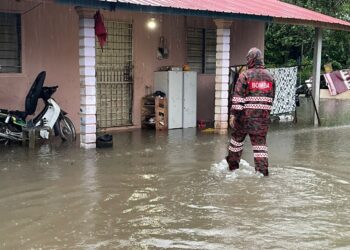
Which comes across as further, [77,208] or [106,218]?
[77,208]

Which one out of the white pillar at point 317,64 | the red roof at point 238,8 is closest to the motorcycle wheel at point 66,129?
the red roof at point 238,8

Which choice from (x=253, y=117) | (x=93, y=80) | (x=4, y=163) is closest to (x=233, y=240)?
(x=253, y=117)

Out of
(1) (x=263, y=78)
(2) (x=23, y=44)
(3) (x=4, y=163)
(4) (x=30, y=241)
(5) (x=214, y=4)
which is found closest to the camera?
(4) (x=30, y=241)

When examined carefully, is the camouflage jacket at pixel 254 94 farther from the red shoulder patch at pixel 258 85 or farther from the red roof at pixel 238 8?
the red roof at pixel 238 8

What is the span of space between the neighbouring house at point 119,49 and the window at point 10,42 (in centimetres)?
2

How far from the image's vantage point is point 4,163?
802 centimetres

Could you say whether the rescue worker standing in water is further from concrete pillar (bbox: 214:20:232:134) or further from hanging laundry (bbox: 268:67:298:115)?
hanging laundry (bbox: 268:67:298:115)

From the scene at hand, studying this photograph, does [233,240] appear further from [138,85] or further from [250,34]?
[250,34]

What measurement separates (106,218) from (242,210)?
1474mm

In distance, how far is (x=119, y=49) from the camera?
1179 cm

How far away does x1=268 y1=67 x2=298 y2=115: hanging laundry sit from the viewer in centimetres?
1307

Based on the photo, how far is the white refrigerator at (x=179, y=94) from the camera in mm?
12023

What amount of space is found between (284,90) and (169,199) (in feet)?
26.1

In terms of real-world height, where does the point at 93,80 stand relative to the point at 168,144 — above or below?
above
